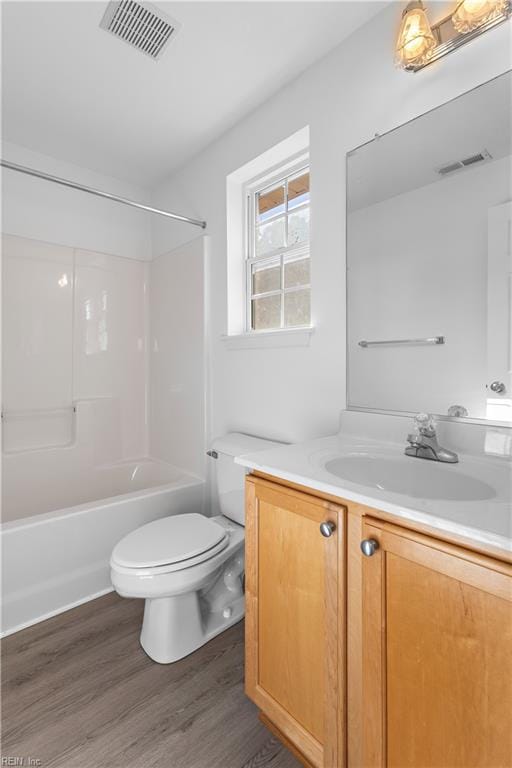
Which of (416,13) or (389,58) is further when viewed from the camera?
(389,58)

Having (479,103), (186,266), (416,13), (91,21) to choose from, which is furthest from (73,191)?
(479,103)

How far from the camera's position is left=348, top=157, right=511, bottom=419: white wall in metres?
1.15

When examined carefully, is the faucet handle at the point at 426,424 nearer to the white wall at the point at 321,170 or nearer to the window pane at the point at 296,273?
the white wall at the point at 321,170

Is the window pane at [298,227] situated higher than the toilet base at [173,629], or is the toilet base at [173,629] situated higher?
the window pane at [298,227]

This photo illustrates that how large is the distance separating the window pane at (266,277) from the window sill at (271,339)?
0.30 meters

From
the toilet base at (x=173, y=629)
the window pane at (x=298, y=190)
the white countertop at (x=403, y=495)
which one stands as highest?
the window pane at (x=298, y=190)

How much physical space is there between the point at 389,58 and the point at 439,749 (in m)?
1.97

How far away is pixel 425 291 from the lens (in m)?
1.29

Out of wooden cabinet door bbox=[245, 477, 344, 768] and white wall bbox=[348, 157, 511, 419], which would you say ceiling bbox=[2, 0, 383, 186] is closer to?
white wall bbox=[348, 157, 511, 419]

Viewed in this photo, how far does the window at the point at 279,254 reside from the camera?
6.18ft

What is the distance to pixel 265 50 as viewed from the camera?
1.53 m

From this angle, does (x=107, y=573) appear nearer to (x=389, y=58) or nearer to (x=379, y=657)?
(x=379, y=657)

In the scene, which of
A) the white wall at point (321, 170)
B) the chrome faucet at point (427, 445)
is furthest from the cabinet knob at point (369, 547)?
the white wall at point (321, 170)

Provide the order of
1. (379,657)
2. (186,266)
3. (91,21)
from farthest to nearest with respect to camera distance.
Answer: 1. (186,266)
2. (91,21)
3. (379,657)
